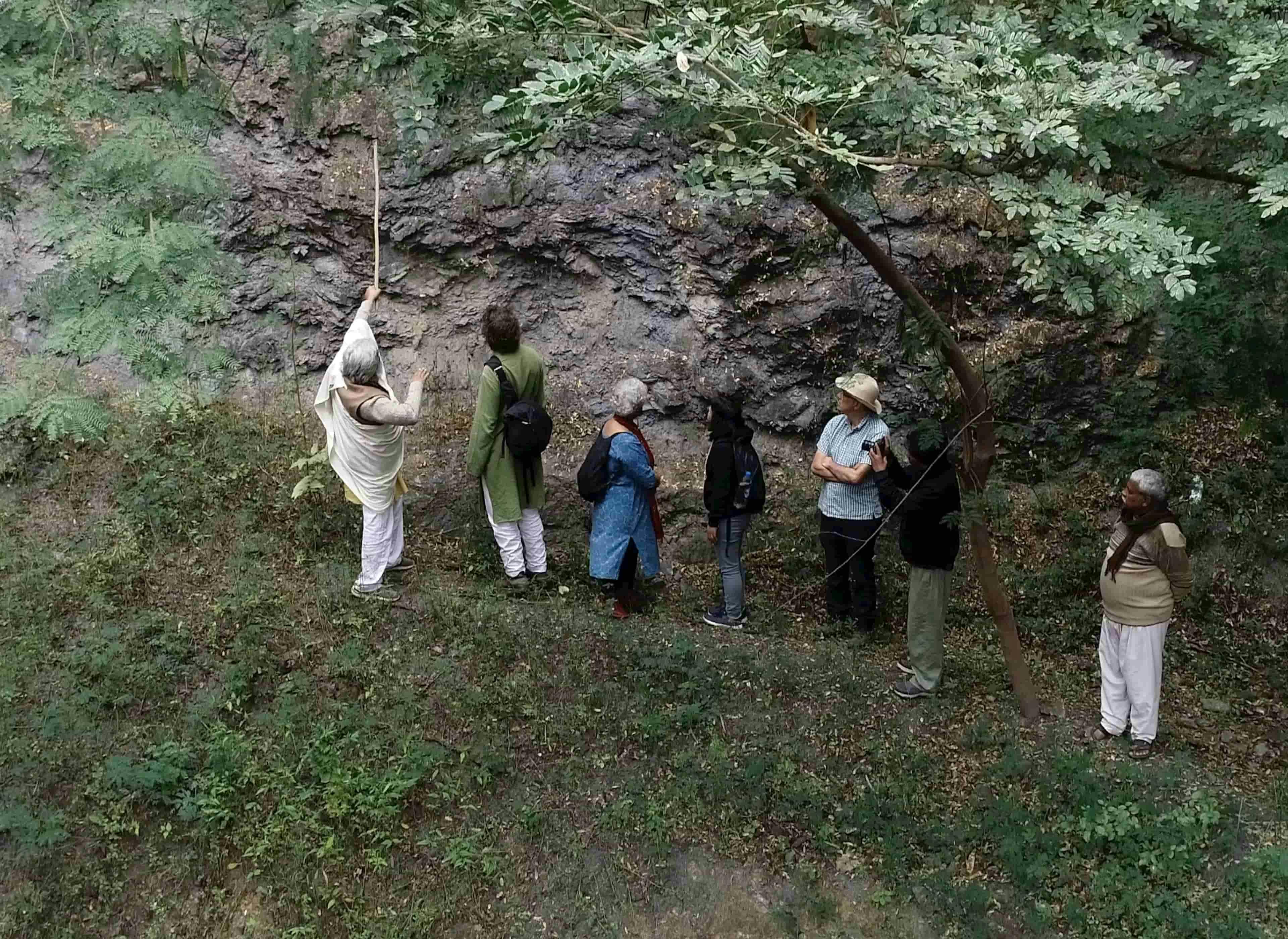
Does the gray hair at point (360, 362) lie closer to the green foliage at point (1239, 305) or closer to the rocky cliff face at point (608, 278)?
the rocky cliff face at point (608, 278)

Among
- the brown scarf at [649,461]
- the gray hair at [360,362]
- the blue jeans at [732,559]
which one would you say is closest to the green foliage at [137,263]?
the gray hair at [360,362]

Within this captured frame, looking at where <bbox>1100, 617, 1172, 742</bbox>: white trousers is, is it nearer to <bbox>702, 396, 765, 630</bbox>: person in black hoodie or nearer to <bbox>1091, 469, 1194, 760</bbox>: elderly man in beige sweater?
<bbox>1091, 469, 1194, 760</bbox>: elderly man in beige sweater

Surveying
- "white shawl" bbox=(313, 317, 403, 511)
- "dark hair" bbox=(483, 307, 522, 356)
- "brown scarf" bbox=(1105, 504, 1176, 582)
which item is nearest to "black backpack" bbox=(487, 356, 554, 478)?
"dark hair" bbox=(483, 307, 522, 356)

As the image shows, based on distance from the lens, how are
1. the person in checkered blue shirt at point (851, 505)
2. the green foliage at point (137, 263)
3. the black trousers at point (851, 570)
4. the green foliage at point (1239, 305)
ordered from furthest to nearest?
1. the black trousers at point (851, 570)
2. the person in checkered blue shirt at point (851, 505)
3. the green foliage at point (1239, 305)
4. the green foliage at point (137, 263)

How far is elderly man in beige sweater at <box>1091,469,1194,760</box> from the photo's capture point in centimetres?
643

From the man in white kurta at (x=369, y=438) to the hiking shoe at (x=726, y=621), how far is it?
2337mm

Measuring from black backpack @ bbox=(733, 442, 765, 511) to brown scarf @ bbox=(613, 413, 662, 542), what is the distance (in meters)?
0.59

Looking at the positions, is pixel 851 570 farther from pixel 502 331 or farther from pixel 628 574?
pixel 502 331

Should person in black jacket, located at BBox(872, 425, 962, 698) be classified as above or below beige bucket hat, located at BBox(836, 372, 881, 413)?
below

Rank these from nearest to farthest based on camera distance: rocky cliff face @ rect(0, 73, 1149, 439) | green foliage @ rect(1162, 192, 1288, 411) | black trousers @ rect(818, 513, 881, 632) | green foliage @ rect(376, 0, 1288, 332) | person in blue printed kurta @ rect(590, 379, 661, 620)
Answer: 1. green foliage @ rect(376, 0, 1288, 332)
2. green foliage @ rect(1162, 192, 1288, 411)
3. person in blue printed kurta @ rect(590, 379, 661, 620)
4. black trousers @ rect(818, 513, 881, 632)
5. rocky cliff face @ rect(0, 73, 1149, 439)

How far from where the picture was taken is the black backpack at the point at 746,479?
760 cm

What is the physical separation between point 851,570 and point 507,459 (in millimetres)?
2762

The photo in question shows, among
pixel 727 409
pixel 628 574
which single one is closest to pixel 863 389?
pixel 727 409

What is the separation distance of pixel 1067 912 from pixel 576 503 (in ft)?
16.6
